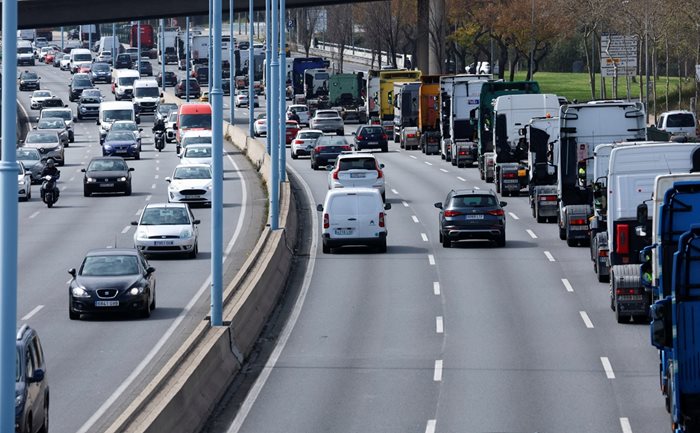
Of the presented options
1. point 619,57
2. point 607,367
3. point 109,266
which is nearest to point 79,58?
point 619,57

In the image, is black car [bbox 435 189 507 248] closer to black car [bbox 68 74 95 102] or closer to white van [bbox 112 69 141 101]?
white van [bbox 112 69 141 101]

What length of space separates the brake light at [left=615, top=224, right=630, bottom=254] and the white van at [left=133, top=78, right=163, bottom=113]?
84.3m

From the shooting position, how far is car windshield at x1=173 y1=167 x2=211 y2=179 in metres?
54.3

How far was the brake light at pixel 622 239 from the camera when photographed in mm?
31234

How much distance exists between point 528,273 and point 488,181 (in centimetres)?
2331

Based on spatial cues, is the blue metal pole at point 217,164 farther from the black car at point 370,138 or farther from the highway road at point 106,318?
the black car at point 370,138

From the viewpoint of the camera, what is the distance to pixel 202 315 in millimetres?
32375

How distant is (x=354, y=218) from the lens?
1672 inches

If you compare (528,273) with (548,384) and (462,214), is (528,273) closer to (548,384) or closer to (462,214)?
(462,214)

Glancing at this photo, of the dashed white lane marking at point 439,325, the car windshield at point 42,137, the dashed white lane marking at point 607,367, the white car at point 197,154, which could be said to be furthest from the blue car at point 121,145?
the dashed white lane marking at point 607,367

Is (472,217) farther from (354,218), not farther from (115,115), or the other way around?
(115,115)

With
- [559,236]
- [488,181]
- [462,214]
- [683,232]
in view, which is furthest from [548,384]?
[488,181]

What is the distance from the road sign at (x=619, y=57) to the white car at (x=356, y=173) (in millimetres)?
23525

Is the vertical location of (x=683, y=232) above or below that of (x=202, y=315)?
above
